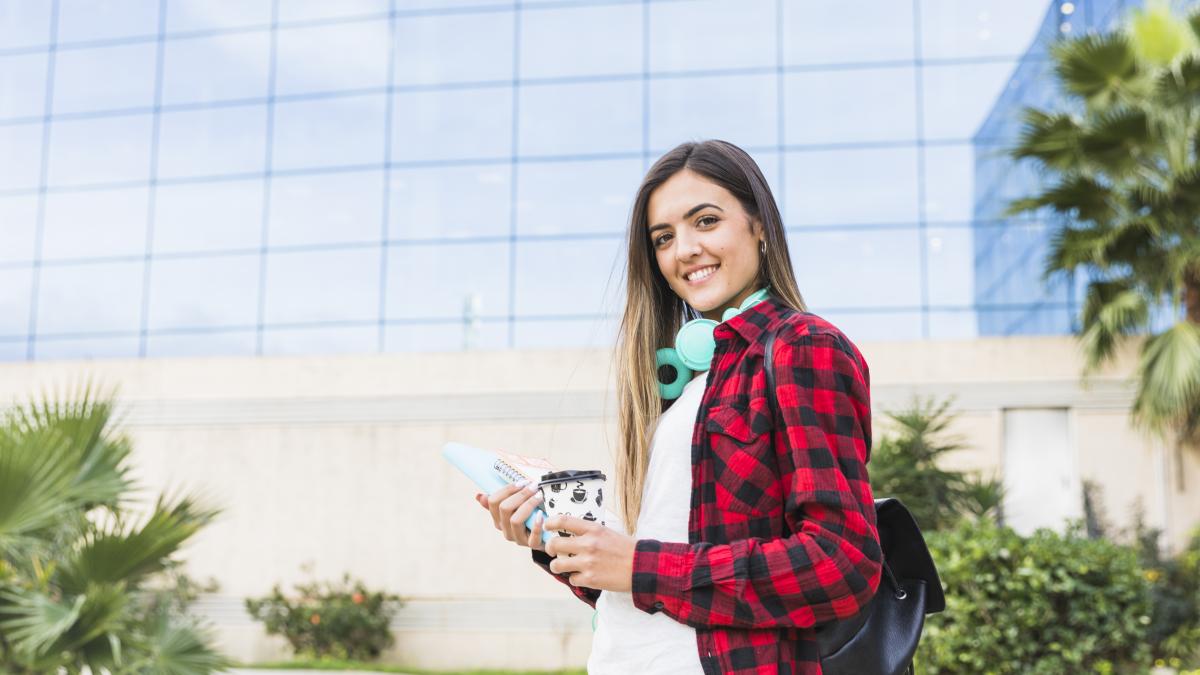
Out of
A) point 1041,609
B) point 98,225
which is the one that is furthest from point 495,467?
point 98,225

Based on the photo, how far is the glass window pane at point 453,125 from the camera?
18.7m

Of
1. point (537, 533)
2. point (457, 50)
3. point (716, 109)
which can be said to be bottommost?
point (537, 533)

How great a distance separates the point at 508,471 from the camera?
1.92 meters

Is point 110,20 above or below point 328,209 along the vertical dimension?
above

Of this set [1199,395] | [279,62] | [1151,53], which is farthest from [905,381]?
[279,62]

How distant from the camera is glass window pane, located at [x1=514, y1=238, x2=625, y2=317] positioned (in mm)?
17734

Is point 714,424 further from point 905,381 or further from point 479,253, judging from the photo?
point 479,253

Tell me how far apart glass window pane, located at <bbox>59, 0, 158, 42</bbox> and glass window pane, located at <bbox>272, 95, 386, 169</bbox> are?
349cm

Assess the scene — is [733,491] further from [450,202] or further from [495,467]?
[450,202]

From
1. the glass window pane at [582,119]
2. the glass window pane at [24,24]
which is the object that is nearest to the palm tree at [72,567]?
the glass window pane at [582,119]

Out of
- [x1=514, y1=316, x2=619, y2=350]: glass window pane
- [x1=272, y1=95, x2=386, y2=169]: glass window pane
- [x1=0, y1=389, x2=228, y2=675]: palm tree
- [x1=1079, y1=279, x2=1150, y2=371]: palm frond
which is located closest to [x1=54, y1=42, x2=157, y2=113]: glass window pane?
[x1=272, y1=95, x2=386, y2=169]: glass window pane

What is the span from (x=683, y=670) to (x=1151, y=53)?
11158 mm

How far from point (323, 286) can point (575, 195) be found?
13.8ft

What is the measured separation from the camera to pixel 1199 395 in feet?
36.3
